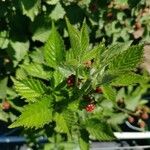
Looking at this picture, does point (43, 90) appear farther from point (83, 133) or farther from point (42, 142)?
point (42, 142)

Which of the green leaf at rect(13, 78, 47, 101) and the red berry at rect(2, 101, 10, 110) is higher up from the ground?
the red berry at rect(2, 101, 10, 110)

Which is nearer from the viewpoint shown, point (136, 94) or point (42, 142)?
point (42, 142)

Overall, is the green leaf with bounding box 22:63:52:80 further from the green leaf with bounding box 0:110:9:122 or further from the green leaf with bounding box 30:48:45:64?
the green leaf with bounding box 0:110:9:122

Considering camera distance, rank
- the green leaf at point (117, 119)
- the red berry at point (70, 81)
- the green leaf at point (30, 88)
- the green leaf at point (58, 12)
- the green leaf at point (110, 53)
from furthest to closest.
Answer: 1. the green leaf at point (117, 119)
2. the green leaf at point (58, 12)
3. the red berry at point (70, 81)
4. the green leaf at point (30, 88)
5. the green leaf at point (110, 53)

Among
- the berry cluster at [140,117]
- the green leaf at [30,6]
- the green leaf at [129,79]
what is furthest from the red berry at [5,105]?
the green leaf at [129,79]

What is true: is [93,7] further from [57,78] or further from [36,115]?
[36,115]

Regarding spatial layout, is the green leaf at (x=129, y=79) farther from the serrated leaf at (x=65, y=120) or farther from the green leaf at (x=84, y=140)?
the green leaf at (x=84, y=140)

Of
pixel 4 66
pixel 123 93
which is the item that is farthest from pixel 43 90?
pixel 123 93

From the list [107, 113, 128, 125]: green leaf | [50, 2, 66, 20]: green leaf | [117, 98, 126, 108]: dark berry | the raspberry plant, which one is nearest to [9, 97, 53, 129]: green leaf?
the raspberry plant
